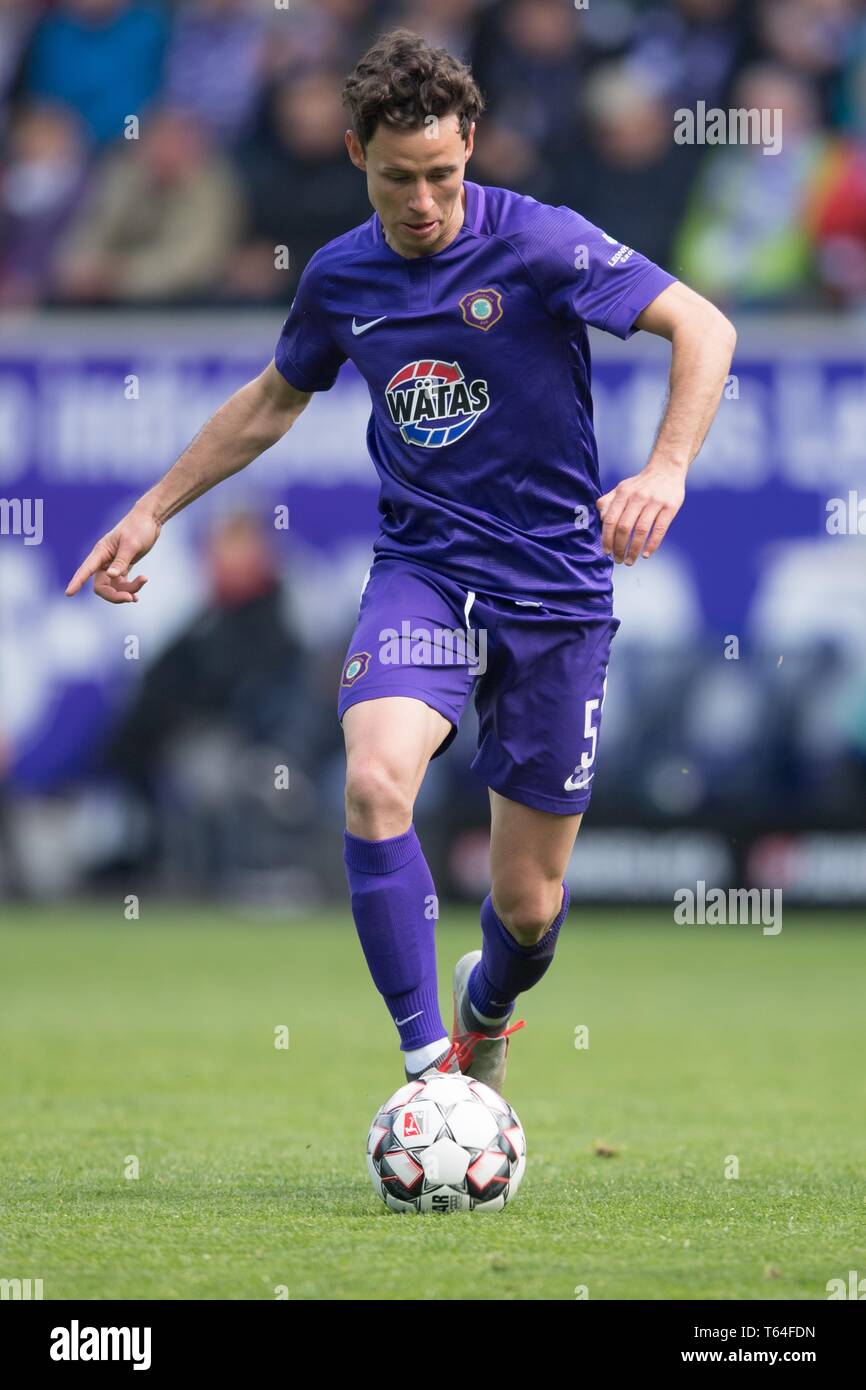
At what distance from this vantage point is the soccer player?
14.7 ft

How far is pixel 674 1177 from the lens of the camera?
4.87 m

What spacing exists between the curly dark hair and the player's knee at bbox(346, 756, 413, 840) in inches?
53.8

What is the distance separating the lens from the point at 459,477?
15.9ft

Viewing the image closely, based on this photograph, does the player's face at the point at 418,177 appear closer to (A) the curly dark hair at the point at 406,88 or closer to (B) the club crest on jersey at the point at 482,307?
(A) the curly dark hair at the point at 406,88

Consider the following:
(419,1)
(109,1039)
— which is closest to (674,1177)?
(109,1039)

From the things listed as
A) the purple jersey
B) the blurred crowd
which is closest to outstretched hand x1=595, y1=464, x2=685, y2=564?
the purple jersey

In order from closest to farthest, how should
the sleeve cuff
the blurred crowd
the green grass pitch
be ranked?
the green grass pitch, the sleeve cuff, the blurred crowd

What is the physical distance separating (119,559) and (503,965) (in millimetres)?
1421
